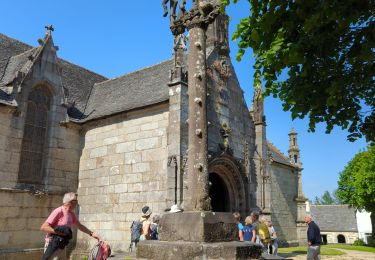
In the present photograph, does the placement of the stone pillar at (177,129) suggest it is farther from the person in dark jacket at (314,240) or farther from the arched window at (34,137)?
the arched window at (34,137)

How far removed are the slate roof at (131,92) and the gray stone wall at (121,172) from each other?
42 centimetres

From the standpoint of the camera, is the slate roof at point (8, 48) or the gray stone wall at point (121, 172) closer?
the gray stone wall at point (121, 172)

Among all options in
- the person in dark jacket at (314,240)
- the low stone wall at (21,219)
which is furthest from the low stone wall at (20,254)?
the person in dark jacket at (314,240)

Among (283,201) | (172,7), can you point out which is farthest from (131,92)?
(283,201)

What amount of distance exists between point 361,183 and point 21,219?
2765 centimetres

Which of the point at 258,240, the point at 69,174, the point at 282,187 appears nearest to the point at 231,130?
the point at 258,240

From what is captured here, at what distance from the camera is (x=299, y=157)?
2523cm

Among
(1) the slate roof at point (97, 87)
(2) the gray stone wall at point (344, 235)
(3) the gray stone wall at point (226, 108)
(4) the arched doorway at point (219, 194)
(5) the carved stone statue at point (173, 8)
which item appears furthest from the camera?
(2) the gray stone wall at point (344, 235)

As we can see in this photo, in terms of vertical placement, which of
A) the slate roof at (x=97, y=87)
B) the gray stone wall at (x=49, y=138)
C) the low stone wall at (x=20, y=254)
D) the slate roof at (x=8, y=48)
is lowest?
the low stone wall at (x=20, y=254)

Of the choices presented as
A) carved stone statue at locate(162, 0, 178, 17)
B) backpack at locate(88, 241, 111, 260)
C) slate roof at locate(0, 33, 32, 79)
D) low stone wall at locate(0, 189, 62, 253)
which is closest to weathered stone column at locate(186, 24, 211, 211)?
carved stone statue at locate(162, 0, 178, 17)

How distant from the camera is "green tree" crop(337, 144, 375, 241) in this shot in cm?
3048

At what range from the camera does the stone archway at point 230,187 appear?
1388 cm

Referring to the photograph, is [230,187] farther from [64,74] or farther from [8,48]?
[8,48]

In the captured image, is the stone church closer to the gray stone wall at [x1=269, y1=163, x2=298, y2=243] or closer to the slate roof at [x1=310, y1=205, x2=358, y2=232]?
the gray stone wall at [x1=269, y1=163, x2=298, y2=243]
